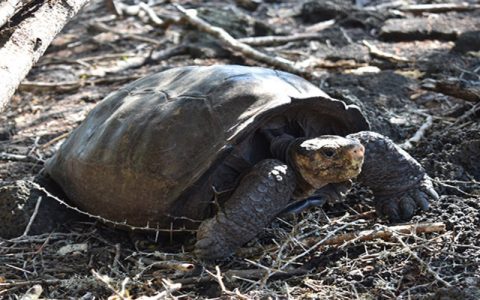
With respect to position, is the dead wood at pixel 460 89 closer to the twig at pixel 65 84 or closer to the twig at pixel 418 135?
the twig at pixel 418 135

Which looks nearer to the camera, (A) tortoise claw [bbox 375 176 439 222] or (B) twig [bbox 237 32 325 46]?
(A) tortoise claw [bbox 375 176 439 222]

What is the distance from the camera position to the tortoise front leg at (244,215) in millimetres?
3115

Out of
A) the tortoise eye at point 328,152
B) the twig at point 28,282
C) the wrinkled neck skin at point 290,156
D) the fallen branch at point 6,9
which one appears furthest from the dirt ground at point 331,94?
the fallen branch at point 6,9

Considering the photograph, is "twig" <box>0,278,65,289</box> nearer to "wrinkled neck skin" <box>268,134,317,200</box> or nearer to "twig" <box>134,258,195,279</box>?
"twig" <box>134,258,195,279</box>

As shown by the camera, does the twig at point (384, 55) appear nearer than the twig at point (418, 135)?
No

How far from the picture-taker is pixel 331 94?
4.53 meters

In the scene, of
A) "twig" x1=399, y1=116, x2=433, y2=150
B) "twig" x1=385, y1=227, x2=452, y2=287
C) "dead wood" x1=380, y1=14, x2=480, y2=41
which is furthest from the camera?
"dead wood" x1=380, y1=14, x2=480, y2=41

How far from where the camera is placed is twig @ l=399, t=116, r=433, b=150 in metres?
4.14

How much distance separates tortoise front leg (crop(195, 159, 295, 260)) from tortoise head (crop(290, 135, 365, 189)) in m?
0.12

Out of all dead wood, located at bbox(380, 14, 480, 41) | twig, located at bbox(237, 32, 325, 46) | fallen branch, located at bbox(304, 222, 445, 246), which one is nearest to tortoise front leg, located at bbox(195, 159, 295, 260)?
fallen branch, located at bbox(304, 222, 445, 246)

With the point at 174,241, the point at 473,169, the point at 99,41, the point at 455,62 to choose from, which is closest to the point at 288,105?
the point at 174,241

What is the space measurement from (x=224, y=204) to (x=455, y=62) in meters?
3.63

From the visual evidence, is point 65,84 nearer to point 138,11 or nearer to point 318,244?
point 138,11

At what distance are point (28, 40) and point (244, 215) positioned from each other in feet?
4.02
